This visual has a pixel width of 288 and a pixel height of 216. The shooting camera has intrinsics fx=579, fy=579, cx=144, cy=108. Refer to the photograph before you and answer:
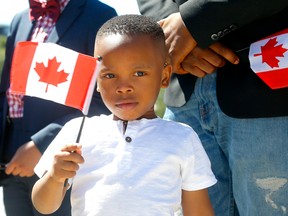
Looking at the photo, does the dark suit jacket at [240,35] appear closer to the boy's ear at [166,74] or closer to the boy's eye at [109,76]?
the boy's ear at [166,74]

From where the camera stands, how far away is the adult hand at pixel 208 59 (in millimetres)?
2107

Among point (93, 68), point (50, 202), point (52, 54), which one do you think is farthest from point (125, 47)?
point (50, 202)

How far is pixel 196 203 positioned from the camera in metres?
1.99

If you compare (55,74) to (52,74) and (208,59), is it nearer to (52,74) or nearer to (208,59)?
(52,74)

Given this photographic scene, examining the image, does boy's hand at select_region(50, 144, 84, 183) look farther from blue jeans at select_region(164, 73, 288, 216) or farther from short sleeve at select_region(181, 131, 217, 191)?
blue jeans at select_region(164, 73, 288, 216)

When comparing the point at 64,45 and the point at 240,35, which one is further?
the point at 64,45

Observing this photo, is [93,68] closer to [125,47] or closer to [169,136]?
[125,47]

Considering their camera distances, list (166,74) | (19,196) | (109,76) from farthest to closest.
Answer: (19,196)
(166,74)
(109,76)

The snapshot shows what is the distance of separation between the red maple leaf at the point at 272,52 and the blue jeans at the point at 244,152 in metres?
0.20

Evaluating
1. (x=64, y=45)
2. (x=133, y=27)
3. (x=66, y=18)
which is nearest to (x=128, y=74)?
(x=133, y=27)

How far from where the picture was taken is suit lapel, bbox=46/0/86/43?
9.23 ft

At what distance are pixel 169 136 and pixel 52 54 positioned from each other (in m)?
0.48

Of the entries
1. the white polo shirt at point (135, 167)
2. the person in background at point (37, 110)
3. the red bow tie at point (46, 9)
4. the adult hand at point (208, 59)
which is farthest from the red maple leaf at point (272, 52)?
the red bow tie at point (46, 9)

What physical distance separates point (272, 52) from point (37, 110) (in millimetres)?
1304
